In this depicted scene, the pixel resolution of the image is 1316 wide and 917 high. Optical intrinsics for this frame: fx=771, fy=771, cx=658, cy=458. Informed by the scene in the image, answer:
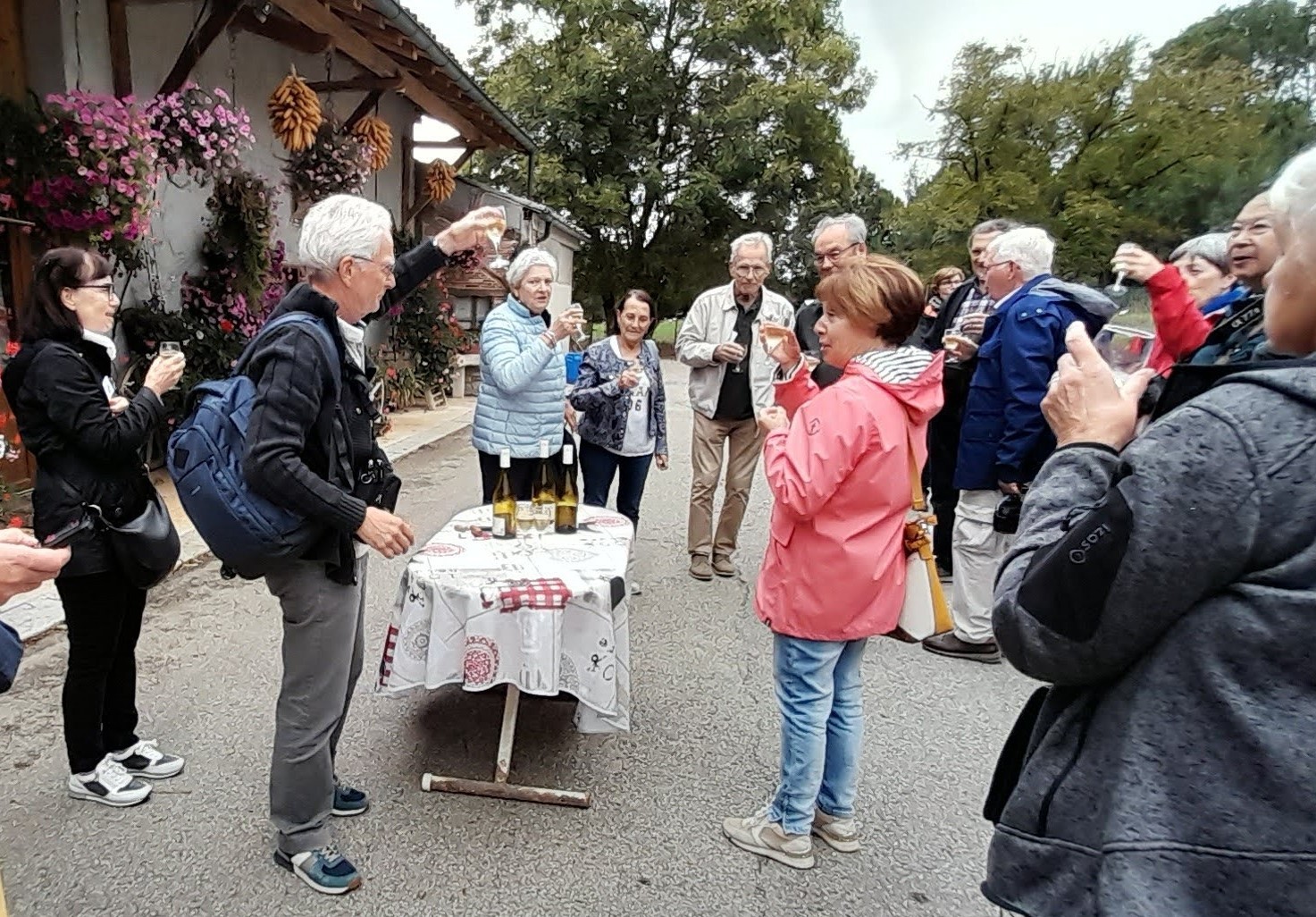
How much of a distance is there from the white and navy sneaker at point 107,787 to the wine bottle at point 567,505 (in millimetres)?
1659

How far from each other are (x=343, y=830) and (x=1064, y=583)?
92.9 inches

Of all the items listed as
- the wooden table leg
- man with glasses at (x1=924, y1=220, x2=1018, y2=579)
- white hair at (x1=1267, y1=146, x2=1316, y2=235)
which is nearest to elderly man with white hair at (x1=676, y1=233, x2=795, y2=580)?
man with glasses at (x1=924, y1=220, x2=1018, y2=579)

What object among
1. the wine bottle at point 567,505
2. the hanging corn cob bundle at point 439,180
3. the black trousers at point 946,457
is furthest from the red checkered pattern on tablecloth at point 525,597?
the hanging corn cob bundle at point 439,180

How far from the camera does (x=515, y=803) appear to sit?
2666 millimetres

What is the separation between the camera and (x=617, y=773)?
2.87 meters

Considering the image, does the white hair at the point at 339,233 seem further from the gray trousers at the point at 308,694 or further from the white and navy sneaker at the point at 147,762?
the white and navy sneaker at the point at 147,762

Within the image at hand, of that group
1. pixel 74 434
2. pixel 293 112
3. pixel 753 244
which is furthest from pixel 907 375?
pixel 293 112

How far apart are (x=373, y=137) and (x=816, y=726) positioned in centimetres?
799

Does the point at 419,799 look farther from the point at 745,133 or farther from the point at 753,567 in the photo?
the point at 745,133

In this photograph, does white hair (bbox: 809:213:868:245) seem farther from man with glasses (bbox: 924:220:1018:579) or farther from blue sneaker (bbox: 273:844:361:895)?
blue sneaker (bbox: 273:844:361:895)

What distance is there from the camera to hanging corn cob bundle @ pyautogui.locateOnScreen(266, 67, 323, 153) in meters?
6.62

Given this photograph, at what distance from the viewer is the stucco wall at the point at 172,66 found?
16.2ft

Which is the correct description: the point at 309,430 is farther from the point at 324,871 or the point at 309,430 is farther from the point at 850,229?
the point at 850,229

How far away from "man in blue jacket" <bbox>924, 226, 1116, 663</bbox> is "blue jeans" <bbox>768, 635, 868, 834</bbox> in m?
1.31
